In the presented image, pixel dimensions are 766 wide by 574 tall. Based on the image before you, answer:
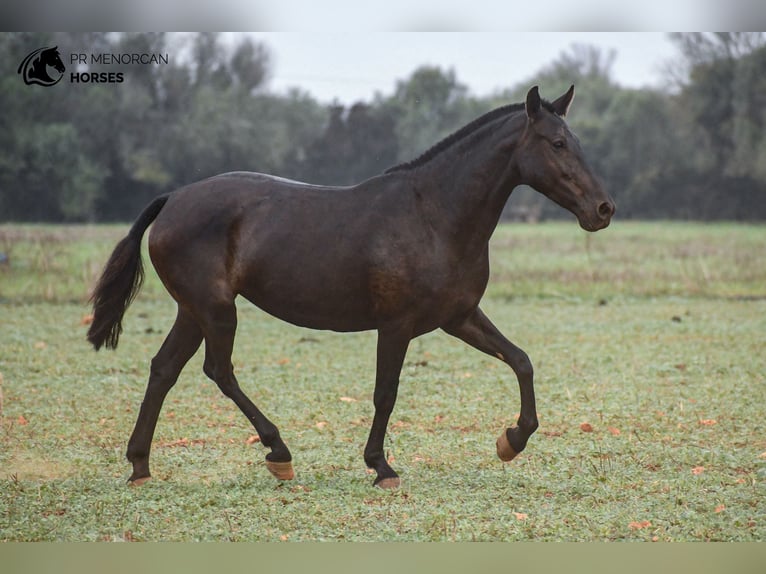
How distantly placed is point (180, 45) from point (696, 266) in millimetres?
6405

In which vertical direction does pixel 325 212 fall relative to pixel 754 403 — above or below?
above

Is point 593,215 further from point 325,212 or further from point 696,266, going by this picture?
point 696,266

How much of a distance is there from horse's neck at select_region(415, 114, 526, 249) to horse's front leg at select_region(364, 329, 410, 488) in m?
0.56

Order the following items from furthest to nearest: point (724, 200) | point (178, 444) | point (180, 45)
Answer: point (724, 200) → point (180, 45) → point (178, 444)

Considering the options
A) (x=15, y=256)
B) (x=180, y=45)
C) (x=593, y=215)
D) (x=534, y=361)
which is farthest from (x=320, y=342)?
(x=593, y=215)

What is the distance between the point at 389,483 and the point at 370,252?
3.53 feet

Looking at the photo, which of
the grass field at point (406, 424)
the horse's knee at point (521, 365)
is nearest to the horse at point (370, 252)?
the horse's knee at point (521, 365)

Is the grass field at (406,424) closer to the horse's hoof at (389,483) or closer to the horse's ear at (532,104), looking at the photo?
the horse's hoof at (389,483)

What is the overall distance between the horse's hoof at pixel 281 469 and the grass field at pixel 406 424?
0.07 metres

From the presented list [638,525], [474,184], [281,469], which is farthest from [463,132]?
[638,525]

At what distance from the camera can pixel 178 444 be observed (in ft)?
17.1

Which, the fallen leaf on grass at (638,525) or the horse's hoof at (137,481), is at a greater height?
the horse's hoof at (137,481)

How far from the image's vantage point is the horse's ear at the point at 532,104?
4082 mm

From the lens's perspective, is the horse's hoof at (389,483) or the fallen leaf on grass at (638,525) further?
the horse's hoof at (389,483)
